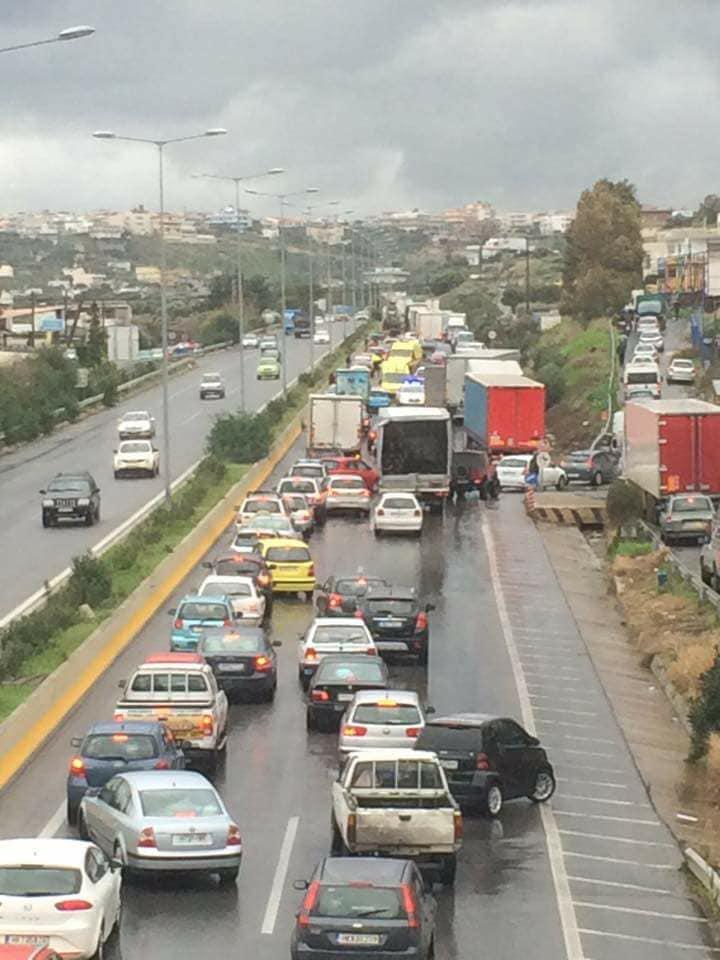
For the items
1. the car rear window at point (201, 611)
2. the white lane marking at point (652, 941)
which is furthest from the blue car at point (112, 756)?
the car rear window at point (201, 611)

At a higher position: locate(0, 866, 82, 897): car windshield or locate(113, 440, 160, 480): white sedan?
locate(0, 866, 82, 897): car windshield

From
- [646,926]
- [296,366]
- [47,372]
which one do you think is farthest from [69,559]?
[296,366]

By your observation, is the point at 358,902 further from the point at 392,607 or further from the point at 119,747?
the point at 392,607

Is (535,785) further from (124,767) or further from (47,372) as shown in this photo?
(47,372)

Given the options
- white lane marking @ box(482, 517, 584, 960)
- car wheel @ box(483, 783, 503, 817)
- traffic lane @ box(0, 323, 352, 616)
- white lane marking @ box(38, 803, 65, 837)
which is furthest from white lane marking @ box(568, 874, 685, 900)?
traffic lane @ box(0, 323, 352, 616)

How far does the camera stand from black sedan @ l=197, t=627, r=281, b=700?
33469 millimetres

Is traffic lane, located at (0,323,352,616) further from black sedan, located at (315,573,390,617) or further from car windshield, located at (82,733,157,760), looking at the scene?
car windshield, located at (82,733,157,760)

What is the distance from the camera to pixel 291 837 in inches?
963

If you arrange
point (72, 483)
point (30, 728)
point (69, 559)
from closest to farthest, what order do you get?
point (30, 728) < point (69, 559) < point (72, 483)

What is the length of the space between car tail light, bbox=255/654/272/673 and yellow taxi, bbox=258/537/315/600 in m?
11.8

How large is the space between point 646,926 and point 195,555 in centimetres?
3140

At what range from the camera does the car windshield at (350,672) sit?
31578 mm

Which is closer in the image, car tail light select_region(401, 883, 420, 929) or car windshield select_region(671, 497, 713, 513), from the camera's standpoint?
car tail light select_region(401, 883, 420, 929)

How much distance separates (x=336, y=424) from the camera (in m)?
76.4
